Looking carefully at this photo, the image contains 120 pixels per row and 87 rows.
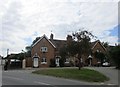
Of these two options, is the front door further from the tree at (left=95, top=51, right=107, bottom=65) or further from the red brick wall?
the tree at (left=95, top=51, right=107, bottom=65)

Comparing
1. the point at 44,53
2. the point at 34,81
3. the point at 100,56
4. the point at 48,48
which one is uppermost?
the point at 48,48

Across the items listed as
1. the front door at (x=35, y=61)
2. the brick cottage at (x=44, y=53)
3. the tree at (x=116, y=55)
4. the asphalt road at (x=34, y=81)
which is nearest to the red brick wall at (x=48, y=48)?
the brick cottage at (x=44, y=53)

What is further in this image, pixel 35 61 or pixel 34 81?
pixel 35 61

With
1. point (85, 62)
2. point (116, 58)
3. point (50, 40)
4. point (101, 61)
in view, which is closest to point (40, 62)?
point (50, 40)

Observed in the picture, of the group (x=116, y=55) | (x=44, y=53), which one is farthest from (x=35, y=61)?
(x=116, y=55)

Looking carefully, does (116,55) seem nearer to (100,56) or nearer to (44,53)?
(44,53)

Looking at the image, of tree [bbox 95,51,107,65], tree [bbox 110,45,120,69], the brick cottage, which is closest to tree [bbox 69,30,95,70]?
tree [bbox 110,45,120,69]

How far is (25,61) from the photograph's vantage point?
65812 millimetres

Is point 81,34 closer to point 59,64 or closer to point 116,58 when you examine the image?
point 116,58

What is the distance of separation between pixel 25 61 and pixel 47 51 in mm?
6604

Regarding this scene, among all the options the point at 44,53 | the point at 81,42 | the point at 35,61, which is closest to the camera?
the point at 81,42

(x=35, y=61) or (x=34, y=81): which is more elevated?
(x=35, y=61)

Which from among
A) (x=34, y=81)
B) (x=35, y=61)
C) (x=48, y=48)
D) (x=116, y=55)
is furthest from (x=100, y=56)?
(x=34, y=81)

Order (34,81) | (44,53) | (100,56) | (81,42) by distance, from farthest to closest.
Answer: (100,56) < (44,53) < (81,42) < (34,81)
